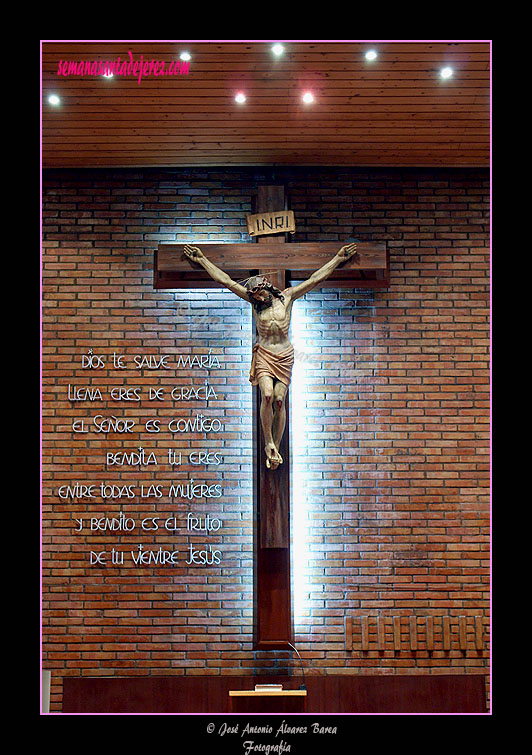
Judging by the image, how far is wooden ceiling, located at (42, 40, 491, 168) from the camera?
507 centimetres

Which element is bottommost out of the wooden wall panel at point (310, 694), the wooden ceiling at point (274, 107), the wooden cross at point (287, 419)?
the wooden wall panel at point (310, 694)

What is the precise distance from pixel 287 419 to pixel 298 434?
42 cm

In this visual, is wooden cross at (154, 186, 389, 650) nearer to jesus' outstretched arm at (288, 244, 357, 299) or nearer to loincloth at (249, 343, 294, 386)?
jesus' outstretched arm at (288, 244, 357, 299)

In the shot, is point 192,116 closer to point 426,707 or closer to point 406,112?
point 406,112

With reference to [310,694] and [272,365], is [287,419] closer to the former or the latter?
[272,365]

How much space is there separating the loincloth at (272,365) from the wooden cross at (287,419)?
400 mm

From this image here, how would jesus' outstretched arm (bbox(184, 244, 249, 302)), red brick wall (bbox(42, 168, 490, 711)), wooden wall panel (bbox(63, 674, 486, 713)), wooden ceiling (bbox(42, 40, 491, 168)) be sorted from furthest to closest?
red brick wall (bbox(42, 168, 490, 711)), wooden wall panel (bbox(63, 674, 486, 713)), jesus' outstretched arm (bbox(184, 244, 249, 302)), wooden ceiling (bbox(42, 40, 491, 168))

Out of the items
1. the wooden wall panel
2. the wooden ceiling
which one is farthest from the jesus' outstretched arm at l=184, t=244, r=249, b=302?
the wooden wall panel

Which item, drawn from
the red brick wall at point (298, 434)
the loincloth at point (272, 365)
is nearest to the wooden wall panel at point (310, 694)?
the red brick wall at point (298, 434)

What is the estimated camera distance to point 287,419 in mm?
5688

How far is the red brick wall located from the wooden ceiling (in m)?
0.23

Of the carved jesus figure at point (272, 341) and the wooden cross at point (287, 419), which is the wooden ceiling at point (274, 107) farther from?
the carved jesus figure at point (272, 341)

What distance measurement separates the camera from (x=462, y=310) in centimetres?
Answer: 623

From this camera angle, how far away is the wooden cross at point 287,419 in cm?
556
